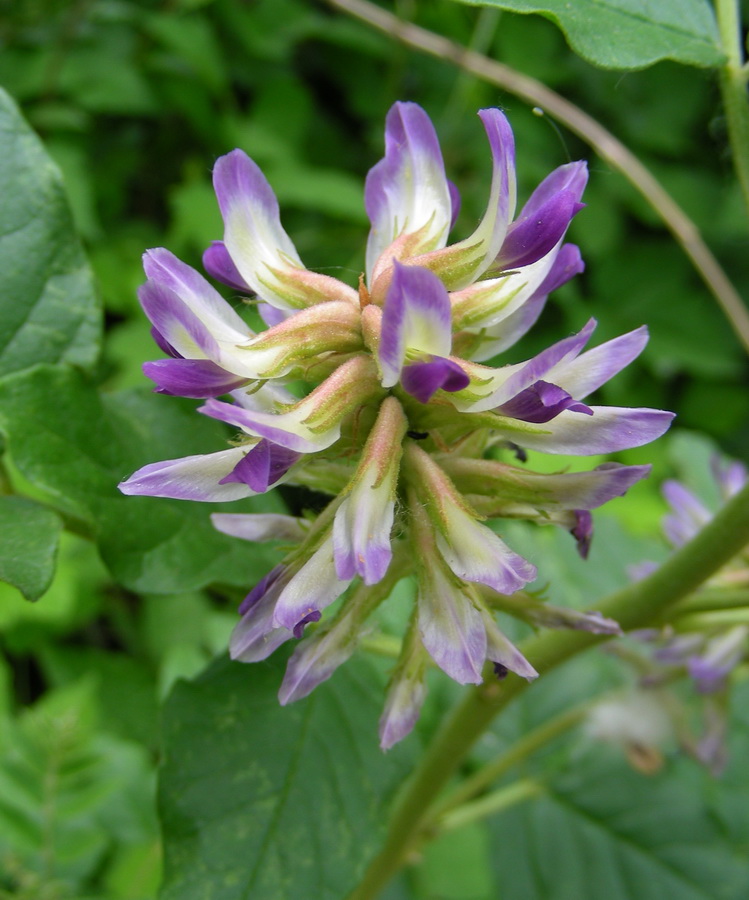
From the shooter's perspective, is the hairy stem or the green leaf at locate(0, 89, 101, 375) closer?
the green leaf at locate(0, 89, 101, 375)

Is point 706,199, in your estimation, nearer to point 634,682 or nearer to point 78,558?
point 634,682

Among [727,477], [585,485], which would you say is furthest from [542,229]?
[727,477]

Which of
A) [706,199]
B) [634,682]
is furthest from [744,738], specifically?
[706,199]

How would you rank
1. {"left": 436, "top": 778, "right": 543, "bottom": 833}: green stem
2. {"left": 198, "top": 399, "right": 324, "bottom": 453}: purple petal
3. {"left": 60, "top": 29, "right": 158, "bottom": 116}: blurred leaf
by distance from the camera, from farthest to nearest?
1. {"left": 60, "top": 29, "right": 158, "bottom": 116}: blurred leaf
2. {"left": 436, "top": 778, "right": 543, "bottom": 833}: green stem
3. {"left": 198, "top": 399, "right": 324, "bottom": 453}: purple petal

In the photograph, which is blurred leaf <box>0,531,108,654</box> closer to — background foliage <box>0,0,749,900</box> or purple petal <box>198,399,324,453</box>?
background foliage <box>0,0,749,900</box>

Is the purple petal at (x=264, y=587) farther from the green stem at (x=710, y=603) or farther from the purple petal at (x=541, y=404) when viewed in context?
the green stem at (x=710, y=603)

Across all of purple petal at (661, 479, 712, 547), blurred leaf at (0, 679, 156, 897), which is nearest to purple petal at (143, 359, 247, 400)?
purple petal at (661, 479, 712, 547)

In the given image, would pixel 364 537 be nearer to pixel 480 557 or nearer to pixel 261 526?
pixel 480 557

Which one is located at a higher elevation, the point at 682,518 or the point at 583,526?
the point at 583,526
